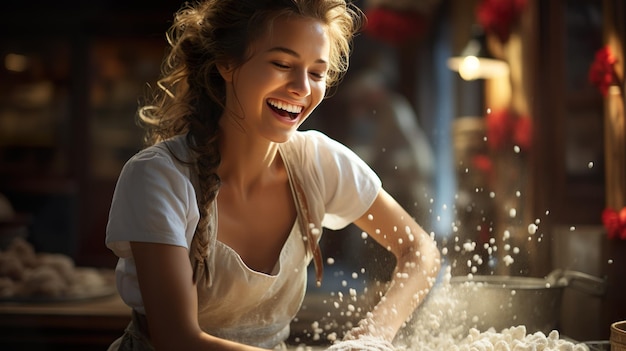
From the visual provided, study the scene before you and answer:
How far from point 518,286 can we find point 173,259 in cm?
73

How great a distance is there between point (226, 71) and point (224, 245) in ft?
1.07

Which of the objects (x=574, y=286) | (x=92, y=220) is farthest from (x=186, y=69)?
(x=92, y=220)

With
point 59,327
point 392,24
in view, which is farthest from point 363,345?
point 392,24

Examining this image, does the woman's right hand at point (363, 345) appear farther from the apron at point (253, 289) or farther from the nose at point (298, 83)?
the nose at point (298, 83)

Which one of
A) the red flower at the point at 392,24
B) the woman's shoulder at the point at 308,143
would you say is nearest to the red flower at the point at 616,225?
the woman's shoulder at the point at 308,143

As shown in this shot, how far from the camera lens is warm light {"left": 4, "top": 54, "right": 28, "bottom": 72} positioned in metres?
5.27

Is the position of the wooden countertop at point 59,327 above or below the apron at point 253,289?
below

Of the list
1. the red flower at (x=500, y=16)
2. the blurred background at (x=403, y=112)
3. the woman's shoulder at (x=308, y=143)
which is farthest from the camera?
the red flower at (x=500, y=16)

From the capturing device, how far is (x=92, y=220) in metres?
5.25

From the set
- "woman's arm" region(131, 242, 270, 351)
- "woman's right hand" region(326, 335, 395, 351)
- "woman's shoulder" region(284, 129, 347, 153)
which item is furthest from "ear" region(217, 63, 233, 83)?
"woman's right hand" region(326, 335, 395, 351)

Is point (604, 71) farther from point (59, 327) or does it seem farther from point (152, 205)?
point (59, 327)

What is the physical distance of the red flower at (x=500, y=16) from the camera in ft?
11.4

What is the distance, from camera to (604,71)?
1791 mm

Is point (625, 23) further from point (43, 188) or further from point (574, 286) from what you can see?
point (43, 188)
